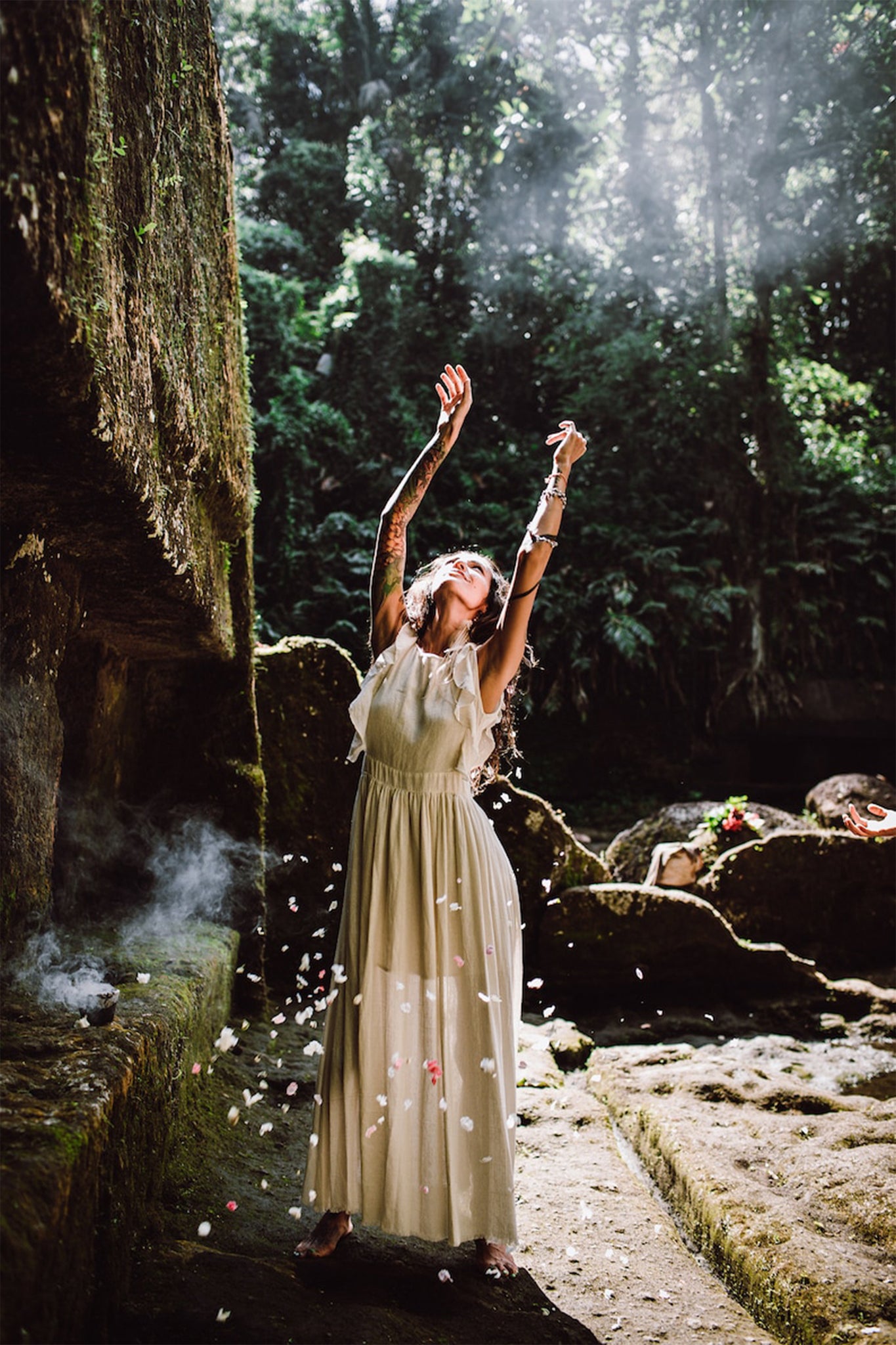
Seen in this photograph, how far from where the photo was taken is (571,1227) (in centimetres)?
292

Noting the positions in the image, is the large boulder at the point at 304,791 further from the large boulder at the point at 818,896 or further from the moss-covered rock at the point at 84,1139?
the large boulder at the point at 818,896

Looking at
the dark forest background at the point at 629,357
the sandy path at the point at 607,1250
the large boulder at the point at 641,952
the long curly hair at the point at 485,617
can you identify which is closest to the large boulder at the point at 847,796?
the dark forest background at the point at 629,357

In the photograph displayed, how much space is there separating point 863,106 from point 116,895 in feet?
50.8

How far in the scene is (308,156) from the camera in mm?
16375

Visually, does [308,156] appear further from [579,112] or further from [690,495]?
[690,495]

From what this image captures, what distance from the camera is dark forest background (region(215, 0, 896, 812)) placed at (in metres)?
12.1

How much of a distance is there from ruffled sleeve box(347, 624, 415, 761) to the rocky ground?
1.44 metres

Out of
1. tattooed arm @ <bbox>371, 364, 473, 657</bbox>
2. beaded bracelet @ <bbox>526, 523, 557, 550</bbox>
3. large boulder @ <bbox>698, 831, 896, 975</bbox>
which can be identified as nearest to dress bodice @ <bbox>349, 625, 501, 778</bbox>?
tattooed arm @ <bbox>371, 364, 473, 657</bbox>

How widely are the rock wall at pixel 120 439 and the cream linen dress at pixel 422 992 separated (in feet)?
3.26

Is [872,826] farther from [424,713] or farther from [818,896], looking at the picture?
[818,896]

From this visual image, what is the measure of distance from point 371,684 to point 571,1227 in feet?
6.48

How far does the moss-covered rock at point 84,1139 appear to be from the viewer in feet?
4.87

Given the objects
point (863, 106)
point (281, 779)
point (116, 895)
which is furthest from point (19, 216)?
point (863, 106)

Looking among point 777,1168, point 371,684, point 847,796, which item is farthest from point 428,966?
point 847,796
